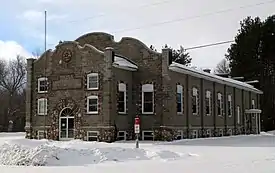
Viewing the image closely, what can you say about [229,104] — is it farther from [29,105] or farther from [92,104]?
[29,105]

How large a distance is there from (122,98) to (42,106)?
7.21m

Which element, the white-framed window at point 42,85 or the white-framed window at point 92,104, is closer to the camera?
the white-framed window at point 92,104

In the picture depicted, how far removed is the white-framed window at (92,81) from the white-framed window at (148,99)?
4010 mm

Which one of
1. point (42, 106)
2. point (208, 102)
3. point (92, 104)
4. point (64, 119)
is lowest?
point (64, 119)

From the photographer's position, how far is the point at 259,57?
74.4 metres

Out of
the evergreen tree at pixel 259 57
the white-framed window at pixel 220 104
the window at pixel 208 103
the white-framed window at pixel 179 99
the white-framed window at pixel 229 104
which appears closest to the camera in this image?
the white-framed window at pixel 179 99

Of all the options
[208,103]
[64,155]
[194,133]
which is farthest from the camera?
[208,103]

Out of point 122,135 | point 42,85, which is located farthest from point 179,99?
point 42,85

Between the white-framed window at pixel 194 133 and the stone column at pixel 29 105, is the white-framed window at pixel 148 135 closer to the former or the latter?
the white-framed window at pixel 194 133

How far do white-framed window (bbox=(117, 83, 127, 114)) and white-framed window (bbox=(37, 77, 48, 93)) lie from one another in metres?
6.68

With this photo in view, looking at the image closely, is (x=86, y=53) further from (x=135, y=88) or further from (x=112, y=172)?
(x=112, y=172)

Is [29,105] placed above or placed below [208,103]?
below

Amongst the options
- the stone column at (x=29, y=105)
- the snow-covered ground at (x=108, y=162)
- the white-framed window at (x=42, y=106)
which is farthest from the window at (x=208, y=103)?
the snow-covered ground at (x=108, y=162)

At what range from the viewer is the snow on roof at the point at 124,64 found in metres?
36.0
